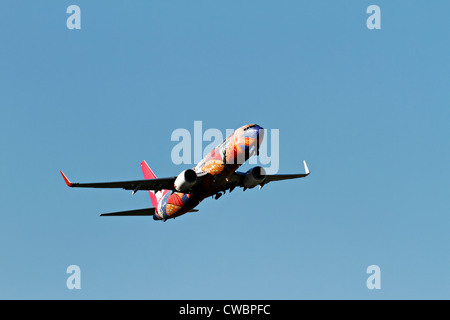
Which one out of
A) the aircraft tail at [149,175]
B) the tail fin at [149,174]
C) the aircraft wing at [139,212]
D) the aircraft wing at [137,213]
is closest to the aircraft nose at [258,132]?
the aircraft wing at [137,213]

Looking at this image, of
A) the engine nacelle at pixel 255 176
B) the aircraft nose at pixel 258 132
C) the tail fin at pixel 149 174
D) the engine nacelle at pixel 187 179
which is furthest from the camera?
the tail fin at pixel 149 174

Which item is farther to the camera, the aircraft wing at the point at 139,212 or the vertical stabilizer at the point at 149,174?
the vertical stabilizer at the point at 149,174

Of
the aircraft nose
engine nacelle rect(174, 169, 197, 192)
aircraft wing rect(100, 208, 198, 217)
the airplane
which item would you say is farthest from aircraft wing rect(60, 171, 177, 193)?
the aircraft nose

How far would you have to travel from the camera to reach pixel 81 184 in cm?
6888

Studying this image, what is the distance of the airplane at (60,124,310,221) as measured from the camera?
67.8 metres

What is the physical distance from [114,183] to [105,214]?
7801 mm

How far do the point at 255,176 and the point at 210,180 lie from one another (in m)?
5.04

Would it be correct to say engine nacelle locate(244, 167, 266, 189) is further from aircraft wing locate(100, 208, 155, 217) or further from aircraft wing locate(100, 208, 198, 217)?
aircraft wing locate(100, 208, 155, 217)

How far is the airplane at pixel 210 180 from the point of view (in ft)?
222

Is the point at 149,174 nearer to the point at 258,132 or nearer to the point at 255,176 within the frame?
the point at 255,176

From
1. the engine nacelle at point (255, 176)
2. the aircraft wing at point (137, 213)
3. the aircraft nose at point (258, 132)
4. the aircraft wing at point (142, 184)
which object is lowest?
the aircraft wing at point (137, 213)

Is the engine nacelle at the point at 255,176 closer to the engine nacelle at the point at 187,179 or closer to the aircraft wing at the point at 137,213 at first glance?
the engine nacelle at the point at 187,179
